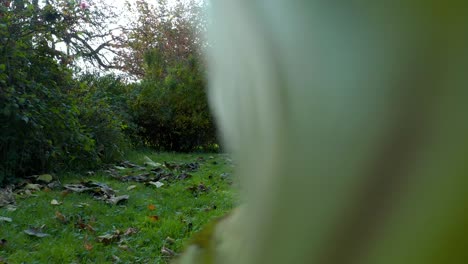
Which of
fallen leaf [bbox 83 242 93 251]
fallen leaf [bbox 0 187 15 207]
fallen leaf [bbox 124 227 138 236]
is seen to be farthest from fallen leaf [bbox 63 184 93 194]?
fallen leaf [bbox 83 242 93 251]

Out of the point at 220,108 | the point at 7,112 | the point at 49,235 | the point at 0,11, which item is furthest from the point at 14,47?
the point at 220,108

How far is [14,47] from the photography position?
5.99 metres

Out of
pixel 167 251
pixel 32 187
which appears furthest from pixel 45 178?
pixel 167 251

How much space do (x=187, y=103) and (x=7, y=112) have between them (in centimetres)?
703

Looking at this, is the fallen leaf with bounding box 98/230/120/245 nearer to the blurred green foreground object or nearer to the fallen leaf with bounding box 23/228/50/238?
the fallen leaf with bounding box 23/228/50/238

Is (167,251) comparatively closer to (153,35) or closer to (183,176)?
(183,176)

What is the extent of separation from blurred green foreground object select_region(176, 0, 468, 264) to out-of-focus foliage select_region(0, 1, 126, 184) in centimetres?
554

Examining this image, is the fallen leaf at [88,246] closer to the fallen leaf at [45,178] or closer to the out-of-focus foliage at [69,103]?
the out-of-focus foliage at [69,103]

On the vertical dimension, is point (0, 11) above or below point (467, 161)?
above

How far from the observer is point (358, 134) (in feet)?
0.91

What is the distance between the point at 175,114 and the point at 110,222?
7533mm

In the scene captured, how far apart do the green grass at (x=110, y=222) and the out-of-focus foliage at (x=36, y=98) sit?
47cm

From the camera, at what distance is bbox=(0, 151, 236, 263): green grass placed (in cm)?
371

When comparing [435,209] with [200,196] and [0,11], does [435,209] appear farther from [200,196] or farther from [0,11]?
[0,11]
